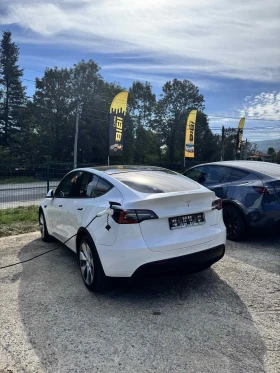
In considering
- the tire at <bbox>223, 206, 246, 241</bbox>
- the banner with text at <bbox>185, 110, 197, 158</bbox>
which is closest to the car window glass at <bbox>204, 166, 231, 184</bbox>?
the tire at <bbox>223, 206, 246, 241</bbox>

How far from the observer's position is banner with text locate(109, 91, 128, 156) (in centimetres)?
2417

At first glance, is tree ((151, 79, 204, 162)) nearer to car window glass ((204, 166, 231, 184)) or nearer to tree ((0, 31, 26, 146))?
tree ((0, 31, 26, 146))

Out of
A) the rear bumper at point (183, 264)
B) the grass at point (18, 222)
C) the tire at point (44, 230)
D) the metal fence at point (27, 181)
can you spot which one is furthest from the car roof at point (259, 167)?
the metal fence at point (27, 181)

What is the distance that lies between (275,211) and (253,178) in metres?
0.71

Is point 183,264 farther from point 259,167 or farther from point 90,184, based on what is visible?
point 259,167

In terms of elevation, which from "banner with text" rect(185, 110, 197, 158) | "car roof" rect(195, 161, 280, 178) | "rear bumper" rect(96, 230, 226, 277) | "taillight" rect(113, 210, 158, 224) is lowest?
"rear bumper" rect(96, 230, 226, 277)

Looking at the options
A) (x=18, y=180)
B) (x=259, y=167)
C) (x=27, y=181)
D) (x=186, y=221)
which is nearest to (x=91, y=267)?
(x=186, y=221)

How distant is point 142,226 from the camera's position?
315 centimetres

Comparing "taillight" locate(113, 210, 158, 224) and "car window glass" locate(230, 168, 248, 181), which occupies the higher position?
"car window glass" locate(230, 168, 248, 181)

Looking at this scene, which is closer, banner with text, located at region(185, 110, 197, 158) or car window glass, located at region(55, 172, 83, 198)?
car window glass, located at region(55, 172, 83, 198)

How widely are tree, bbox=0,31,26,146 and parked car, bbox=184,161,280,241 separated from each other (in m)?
39.2

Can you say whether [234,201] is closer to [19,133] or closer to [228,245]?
[228,245]

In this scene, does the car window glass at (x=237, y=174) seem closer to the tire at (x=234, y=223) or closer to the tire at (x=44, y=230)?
the tire at (x=234, y=223)

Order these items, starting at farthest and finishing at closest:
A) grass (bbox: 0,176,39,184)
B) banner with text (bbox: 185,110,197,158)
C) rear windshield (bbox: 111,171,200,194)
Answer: banner with text (bbox: 185,110,197,158) → grass (bbox: 0,176,39,184) → rear windshield (bbox: 111,171,200,194)
